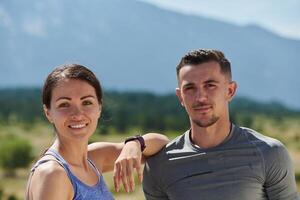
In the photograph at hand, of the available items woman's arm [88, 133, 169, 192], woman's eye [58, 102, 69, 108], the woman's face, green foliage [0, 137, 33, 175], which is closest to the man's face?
woman's arm [88, 133, 169, 192]

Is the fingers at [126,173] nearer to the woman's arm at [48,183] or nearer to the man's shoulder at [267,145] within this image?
the woman's arm at [48,183]

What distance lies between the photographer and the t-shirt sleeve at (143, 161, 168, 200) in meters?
4.29

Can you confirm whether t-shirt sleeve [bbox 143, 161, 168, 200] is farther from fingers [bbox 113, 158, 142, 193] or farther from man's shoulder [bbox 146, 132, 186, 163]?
fingers [bbox 113, 158, 142, 193]

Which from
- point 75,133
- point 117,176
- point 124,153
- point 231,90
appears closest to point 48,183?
point 75,133

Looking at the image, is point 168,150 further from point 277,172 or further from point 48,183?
point 48,183

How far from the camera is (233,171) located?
4.10 meters

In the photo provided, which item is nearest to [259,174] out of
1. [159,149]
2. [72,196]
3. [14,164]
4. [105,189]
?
[159,149]

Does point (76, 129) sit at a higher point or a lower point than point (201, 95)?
lower

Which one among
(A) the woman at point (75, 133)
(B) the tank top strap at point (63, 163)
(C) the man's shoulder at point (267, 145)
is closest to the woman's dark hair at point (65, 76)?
(A) the woman at point (75, 133)

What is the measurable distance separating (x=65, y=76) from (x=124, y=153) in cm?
71

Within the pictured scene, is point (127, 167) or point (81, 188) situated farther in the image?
point (127, 167)

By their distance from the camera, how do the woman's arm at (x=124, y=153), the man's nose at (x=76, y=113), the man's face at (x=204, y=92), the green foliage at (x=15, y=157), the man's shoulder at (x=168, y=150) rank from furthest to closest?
1. the green foliage at (x=15, y=157)
2. the man's shoulder at (x=168, y=150)
3. the man's face at (x=204, y=92)
4. the woman's arm at (x=124, y=153)
5. the man's nose at (x=76, y=113)

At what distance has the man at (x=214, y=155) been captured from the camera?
160 inches

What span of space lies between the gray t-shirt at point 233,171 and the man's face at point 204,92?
8.0 inches
